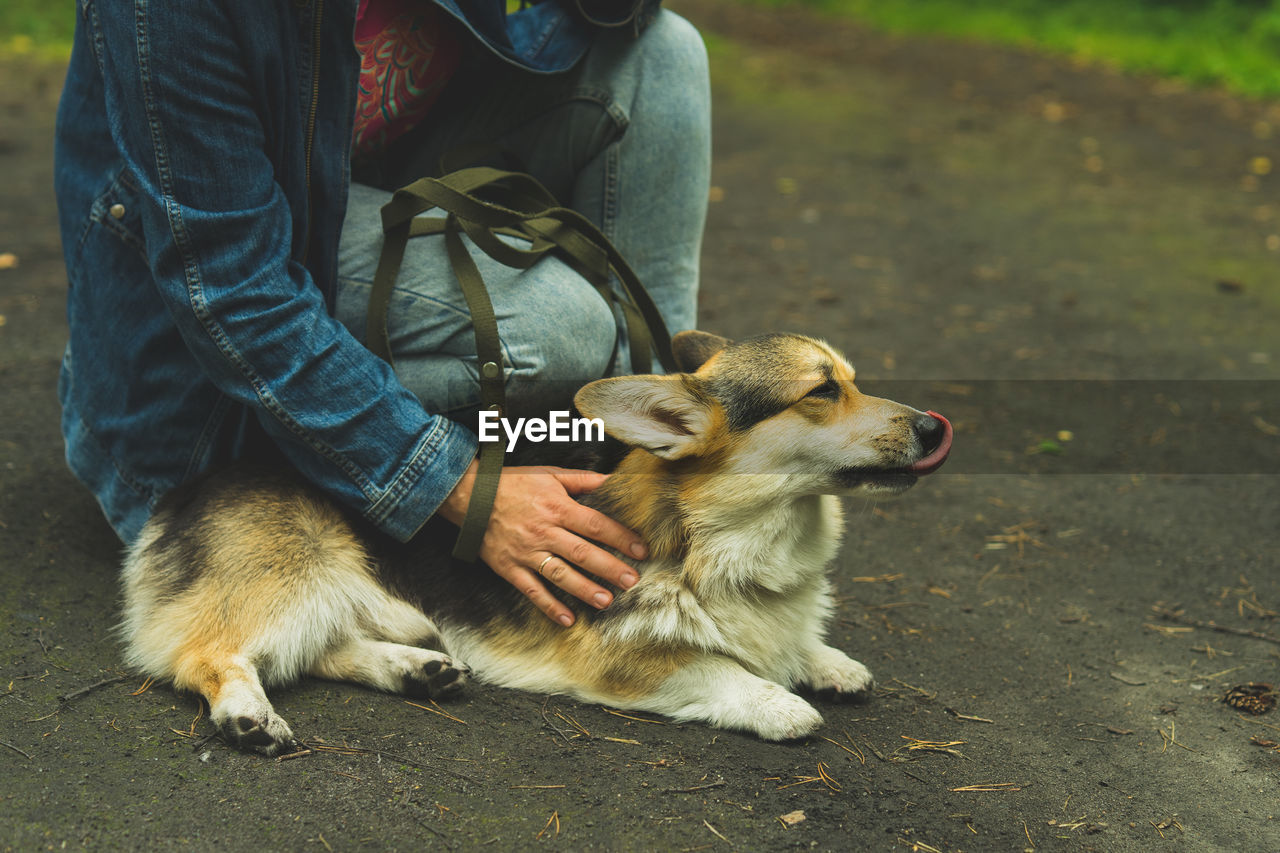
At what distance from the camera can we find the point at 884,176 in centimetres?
794

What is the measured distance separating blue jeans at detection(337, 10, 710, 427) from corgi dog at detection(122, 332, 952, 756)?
0.41 m

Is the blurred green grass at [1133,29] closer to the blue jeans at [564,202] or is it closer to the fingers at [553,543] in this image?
the blue jeans at [564,202]

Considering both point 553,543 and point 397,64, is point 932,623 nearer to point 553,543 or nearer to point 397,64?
point 553,543

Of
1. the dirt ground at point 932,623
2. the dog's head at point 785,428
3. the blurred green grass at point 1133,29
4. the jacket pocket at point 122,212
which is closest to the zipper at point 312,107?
the jacket pocket at point 122,212

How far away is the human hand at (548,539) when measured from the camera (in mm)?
2504

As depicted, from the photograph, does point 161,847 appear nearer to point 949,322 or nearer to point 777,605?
point 777,605

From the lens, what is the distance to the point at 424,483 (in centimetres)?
249

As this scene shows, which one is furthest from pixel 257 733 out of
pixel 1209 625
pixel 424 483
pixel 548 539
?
pixel 1209 625

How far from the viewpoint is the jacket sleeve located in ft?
7.39

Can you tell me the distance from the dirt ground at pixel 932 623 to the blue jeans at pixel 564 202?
34.5 inches

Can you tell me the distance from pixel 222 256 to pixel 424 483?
26.0 inches

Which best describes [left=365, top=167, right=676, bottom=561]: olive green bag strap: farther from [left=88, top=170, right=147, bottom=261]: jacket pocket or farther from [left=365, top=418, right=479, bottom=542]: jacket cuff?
[left=88, top=170, right=147, bottom=261]: jacket pocket

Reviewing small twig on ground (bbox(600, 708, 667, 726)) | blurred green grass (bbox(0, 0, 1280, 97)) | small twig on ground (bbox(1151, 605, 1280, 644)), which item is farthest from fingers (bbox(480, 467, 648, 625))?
blurred green grass (bbox(0, 0, 1280, 97))

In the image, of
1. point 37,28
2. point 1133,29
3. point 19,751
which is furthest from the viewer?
point 1133,29
